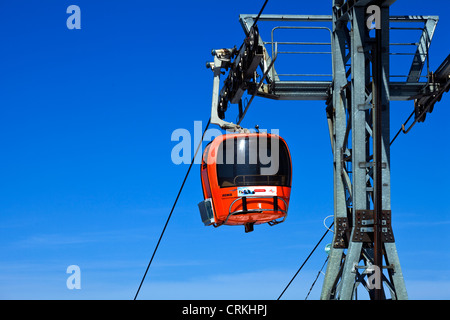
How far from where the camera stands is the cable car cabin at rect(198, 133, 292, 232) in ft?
62.5

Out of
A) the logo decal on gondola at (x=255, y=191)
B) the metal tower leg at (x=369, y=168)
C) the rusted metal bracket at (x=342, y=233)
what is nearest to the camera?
the metal tower leg at (x=369, y=168)

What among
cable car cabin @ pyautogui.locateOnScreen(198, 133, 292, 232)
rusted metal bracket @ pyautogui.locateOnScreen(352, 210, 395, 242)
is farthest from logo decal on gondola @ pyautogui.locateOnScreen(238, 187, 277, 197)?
rusted metal bracket @ pyautogui.locateOnScreen(352, 210, 395, 242)

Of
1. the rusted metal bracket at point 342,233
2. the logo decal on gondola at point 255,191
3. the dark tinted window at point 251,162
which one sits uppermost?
the dark tinted window at point 251,162

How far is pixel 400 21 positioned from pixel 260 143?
4.05 m

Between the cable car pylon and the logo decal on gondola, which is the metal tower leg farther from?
the logo decal on gondola

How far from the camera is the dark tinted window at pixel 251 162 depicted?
19078mm

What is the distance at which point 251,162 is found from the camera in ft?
62.6

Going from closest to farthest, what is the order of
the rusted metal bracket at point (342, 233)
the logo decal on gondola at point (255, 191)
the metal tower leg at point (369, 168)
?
the metal tower leg at point (369, 168)
the rusted metal bracket at point (342, 233)
the logo decal on gondola at point (255, 191)

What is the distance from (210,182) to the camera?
19.5 metres

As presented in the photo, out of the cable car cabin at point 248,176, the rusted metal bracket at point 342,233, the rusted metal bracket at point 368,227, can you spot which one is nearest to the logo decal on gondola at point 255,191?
the cable car cabin at point 248,176

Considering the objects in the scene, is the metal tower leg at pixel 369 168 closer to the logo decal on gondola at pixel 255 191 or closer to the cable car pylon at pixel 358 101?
the cable car pylon at pixel 358 101

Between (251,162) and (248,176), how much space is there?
0.32 meters

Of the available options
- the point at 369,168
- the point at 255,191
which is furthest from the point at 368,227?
the point at 255,191
